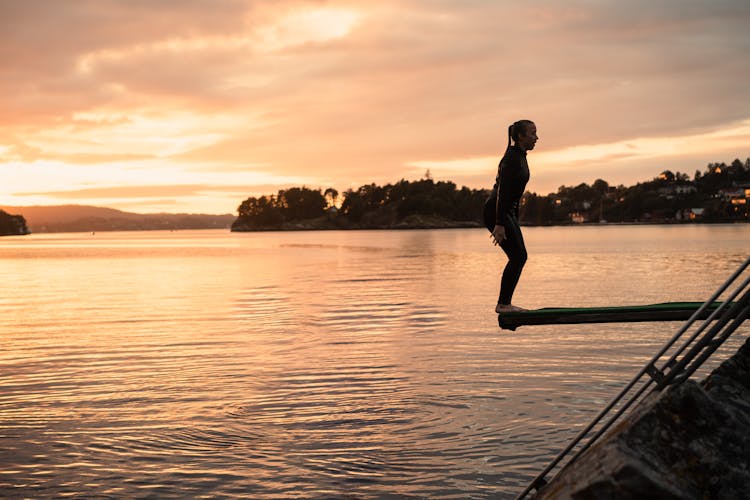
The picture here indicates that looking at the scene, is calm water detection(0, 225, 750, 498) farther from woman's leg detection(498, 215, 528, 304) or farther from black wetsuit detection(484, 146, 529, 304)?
black wetsuit detection(484, 146, 529, 304)

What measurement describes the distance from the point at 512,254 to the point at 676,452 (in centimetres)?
376

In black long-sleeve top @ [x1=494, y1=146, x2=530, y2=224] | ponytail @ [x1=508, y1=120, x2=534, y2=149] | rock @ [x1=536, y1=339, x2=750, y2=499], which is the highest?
ponytail @ [x1=508, y1=120, x2=534, y2=149]

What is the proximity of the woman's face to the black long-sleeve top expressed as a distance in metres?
0.09

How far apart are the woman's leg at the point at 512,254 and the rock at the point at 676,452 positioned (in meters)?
3.10

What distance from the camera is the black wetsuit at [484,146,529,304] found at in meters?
8.99

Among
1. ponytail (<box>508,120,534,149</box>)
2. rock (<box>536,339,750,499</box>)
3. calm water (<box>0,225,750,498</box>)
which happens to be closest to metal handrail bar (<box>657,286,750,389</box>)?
rock (<box>536,339,750,499</box>)

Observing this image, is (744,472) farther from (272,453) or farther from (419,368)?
(419,368)

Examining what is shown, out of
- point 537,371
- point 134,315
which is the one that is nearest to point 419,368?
point 537,371

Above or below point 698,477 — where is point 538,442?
below

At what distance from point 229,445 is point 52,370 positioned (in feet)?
31.4

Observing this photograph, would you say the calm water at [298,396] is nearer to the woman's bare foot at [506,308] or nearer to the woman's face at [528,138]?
the woman's bare foot at [506,308]

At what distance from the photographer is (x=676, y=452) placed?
19.9 feet

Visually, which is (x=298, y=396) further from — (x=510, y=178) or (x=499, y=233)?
(x=510, y=178)

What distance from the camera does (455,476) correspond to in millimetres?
10719
